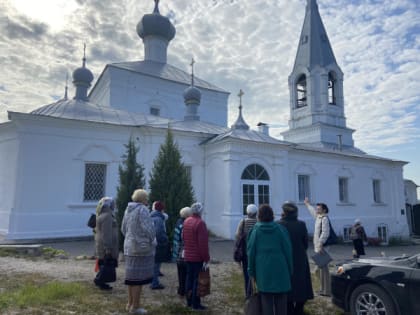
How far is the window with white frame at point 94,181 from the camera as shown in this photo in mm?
12797

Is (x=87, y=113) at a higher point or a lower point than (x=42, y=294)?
higher

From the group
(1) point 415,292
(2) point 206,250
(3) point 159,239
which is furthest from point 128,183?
(1) point 415,292

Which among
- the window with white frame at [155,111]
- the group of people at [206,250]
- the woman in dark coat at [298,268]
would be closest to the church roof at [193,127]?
the window with white frame at [155,111]

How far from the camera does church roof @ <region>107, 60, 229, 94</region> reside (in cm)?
2031

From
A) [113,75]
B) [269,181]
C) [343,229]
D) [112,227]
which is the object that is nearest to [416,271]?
[112,227]

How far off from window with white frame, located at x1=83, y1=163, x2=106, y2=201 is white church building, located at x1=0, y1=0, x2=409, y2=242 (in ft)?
0.13

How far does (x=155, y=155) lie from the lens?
45.1 feet

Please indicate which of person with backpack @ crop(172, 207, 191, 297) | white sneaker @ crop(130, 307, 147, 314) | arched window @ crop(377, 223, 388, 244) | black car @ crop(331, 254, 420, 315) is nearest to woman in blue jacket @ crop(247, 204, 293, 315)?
black car @ crop(331, 254, 420, 315)

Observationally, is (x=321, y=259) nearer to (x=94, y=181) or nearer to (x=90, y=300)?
(x=90, y=300)

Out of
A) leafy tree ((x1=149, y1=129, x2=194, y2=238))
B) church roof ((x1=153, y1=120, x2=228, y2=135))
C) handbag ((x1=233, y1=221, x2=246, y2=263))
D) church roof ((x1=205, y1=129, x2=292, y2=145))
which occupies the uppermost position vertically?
church roof ((x1=153, y1=120, x2=228, y2=135))

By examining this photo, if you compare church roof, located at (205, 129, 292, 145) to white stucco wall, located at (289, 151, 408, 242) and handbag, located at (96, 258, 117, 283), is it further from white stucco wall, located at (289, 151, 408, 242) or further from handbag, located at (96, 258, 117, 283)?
handbag, located at (96, 258, 117, 283)

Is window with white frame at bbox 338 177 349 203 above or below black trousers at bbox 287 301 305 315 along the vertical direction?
above

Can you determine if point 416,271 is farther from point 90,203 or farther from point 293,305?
point 90,203

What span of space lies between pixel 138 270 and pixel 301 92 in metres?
24.2
